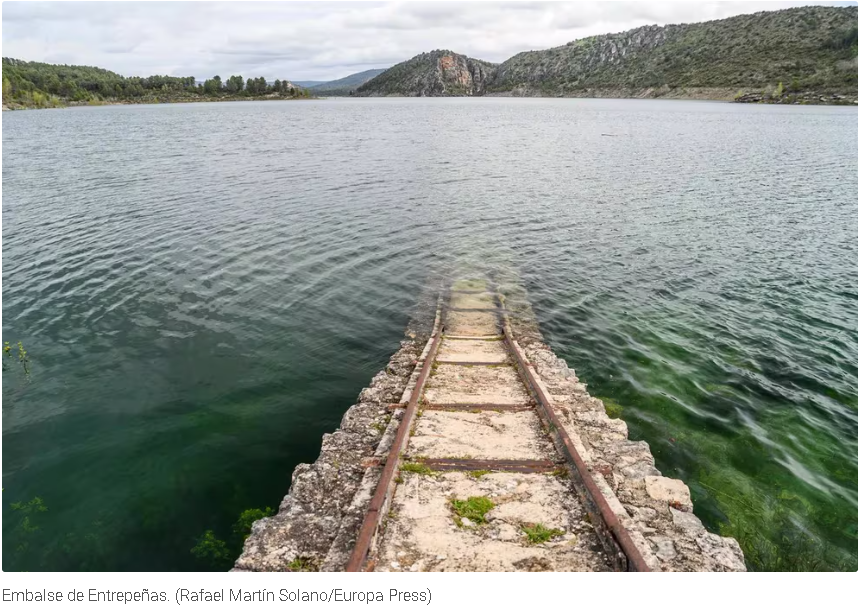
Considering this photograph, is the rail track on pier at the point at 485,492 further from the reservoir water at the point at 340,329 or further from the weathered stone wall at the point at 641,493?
the reservoir water at the point at 340,329

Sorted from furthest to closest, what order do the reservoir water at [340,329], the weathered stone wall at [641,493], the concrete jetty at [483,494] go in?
1. the reservoir water at [340,329]
2. the weathered stone wall at [641,493]
3. the concrete jetty at [483,494]

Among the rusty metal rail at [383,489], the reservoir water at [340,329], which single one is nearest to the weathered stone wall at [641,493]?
the reservoir water at [340,329]

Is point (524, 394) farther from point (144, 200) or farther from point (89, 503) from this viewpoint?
point (144, 200)

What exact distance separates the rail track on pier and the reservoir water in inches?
128

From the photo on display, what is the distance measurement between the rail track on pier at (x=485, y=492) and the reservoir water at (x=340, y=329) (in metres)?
3.25

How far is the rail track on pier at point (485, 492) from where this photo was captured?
689 cm

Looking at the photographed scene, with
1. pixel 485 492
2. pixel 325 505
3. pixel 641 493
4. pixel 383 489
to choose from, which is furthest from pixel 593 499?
pixel 325 505

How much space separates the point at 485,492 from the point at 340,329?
10563mm

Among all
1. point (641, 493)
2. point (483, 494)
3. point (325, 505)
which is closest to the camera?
point (483, 494)

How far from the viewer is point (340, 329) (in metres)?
17.6

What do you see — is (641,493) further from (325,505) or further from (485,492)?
(325,505)

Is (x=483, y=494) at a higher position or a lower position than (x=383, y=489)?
lower

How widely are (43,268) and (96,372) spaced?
10.8 meters

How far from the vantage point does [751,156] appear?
53250 mm
